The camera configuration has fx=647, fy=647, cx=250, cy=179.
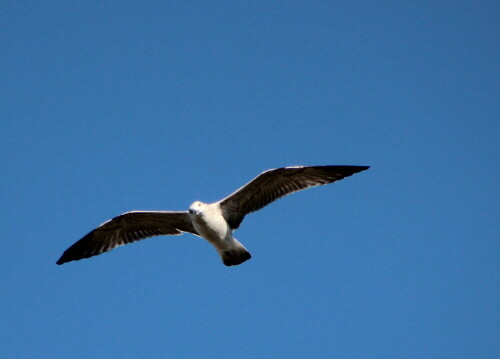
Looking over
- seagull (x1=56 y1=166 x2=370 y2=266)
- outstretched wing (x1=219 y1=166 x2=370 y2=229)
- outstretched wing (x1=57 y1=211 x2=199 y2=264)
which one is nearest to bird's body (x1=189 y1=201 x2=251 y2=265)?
seagull (x1=56 y1=166 x2=370 y2=266)

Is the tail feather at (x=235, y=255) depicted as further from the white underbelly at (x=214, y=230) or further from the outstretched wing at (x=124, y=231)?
the outstretched wing at (x=124, y=231)

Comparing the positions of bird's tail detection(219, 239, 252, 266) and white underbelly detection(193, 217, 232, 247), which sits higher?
white underbelly detection(193, 217, 232, 247)

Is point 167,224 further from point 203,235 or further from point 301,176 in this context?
point 301,176

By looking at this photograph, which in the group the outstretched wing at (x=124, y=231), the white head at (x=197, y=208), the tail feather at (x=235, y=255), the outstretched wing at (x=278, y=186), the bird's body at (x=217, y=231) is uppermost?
the outstretched wing at (x=124, y=231)

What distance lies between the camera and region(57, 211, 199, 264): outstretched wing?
11.6 metres

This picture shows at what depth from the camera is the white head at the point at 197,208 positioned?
10.6 m

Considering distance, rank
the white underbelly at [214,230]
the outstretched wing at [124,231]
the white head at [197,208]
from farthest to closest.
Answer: the outstretched wing at [124,231] → the white underbelly at [214,230] → the white head at [197,208]

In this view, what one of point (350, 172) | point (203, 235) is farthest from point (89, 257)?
point (350, 172)

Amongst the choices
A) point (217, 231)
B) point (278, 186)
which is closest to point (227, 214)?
point (217, 231)

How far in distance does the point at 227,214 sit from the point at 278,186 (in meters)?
1.01

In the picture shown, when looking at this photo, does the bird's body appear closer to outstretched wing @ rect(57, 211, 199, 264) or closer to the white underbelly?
the white underbelly

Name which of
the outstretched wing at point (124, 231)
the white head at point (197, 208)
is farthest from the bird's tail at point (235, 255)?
the white head at point (197, 208)

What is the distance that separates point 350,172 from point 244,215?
1981 mm

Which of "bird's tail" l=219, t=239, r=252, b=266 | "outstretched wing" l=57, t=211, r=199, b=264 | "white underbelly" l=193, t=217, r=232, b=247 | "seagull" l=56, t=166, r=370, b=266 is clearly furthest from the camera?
"outstretched wing" l=57, t=211, r=199, b=264
